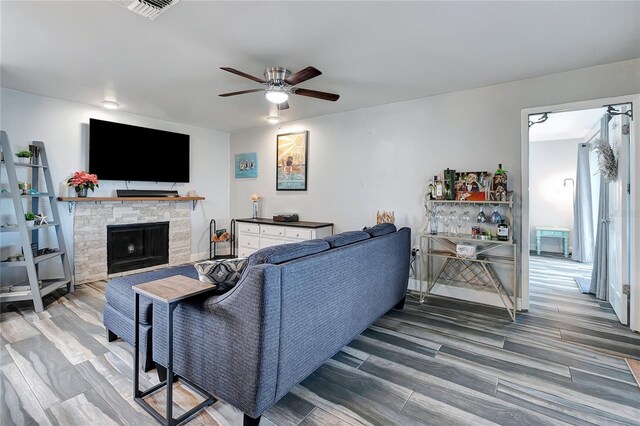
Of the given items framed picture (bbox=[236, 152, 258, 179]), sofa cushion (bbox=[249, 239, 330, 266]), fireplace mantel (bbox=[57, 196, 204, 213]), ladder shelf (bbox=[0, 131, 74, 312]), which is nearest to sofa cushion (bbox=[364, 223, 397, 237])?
sofa cushion (bbox=[249, 239, 330, 266])

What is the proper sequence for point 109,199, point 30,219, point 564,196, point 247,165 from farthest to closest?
point 564,196
point 247,165
point 109,199
point 30,219

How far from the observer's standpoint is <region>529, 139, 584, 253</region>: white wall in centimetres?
595

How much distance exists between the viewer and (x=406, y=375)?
6.66 feet

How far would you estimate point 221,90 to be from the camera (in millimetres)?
3479

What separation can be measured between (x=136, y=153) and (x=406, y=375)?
4.61 metres

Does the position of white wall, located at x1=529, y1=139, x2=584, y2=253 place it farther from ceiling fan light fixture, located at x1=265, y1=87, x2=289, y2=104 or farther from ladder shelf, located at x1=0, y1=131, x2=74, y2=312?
ladder shelf, located at x1=0, y1=131, x2=74, y2=312

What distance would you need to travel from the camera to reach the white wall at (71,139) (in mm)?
3537

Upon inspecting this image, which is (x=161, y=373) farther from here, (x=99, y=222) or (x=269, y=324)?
(x=99, y=222)

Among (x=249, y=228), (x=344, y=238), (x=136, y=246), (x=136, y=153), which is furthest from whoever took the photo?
(x=249, y=228)

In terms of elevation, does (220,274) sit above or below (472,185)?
below

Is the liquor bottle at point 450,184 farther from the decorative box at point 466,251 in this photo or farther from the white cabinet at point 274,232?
the white cabinet at point 274,232

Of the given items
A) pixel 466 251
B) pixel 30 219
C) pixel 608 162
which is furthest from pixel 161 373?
pixel 608 162

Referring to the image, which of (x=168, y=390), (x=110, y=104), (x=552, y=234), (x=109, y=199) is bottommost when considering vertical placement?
(x=168, y=390)

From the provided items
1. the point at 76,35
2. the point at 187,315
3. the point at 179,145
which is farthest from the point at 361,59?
the point at 179,145
